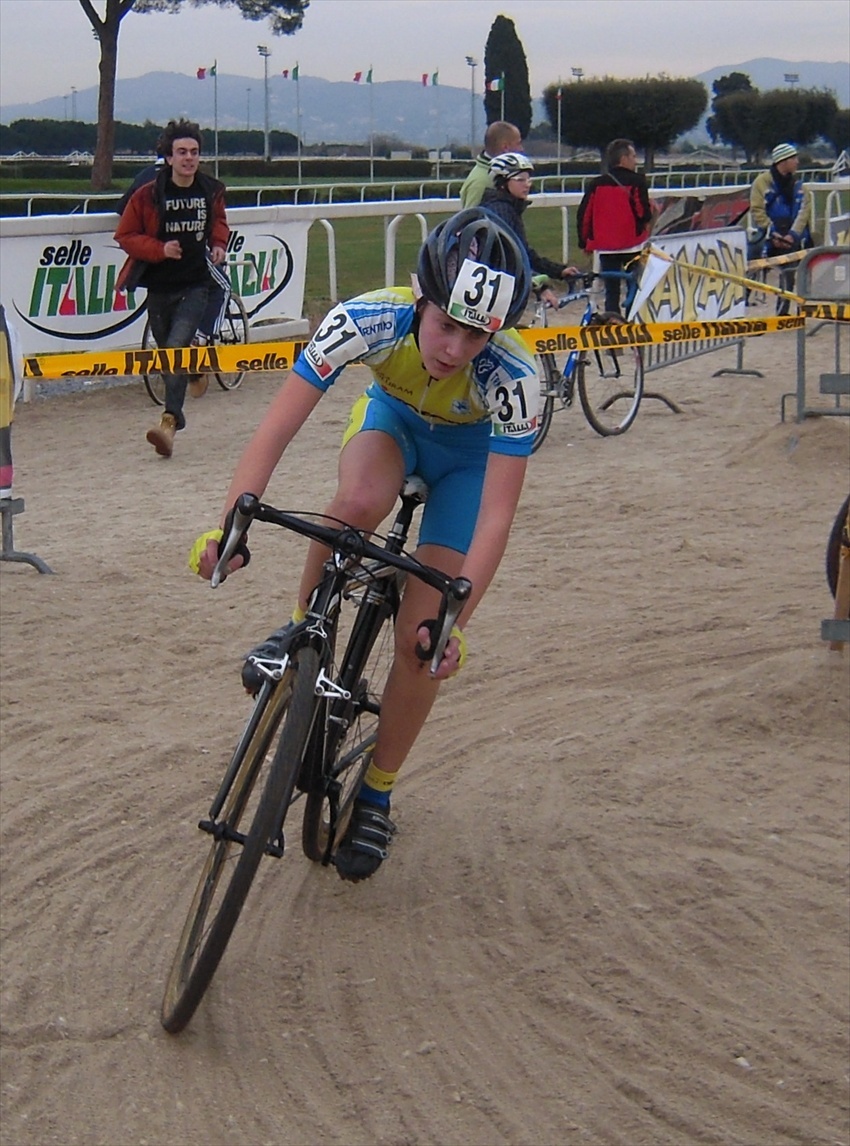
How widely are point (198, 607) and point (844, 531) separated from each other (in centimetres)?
305

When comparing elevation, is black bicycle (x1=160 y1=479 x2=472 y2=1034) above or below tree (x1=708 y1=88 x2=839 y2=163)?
below

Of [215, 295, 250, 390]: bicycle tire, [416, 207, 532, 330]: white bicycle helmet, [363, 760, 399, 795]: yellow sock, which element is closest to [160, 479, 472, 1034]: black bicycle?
[363, 760, 399, 795]: yellow sock

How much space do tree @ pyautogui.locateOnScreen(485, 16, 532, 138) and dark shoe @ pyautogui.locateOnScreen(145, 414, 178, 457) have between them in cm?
8126

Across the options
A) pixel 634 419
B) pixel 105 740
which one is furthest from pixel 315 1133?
pixel 634 419

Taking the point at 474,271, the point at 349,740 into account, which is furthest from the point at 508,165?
the point at 474,271

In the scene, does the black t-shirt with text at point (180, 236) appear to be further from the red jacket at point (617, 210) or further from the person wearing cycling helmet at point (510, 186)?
the red jacket at point (617, 210)

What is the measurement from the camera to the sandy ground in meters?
3.50

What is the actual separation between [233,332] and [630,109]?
224 ft

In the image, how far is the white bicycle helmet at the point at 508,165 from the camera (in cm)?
962

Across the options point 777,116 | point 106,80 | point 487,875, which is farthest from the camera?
point 777,116

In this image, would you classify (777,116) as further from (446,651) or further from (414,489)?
(446,651)

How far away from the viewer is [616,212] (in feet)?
42.5

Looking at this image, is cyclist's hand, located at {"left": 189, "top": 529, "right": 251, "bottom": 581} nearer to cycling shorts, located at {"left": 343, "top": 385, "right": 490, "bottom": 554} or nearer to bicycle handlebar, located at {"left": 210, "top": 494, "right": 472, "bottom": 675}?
bicycle handlebar, located at {"left": 210, "top": 494, "right": 472, "bottom": 675}

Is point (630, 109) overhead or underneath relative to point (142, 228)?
overhead
